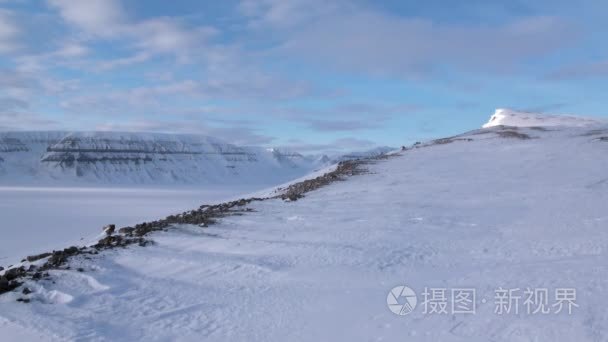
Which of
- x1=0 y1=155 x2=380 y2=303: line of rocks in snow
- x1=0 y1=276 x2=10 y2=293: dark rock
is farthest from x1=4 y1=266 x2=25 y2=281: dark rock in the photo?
x1=0 y1=276 x2=10 y2=293: dark rock

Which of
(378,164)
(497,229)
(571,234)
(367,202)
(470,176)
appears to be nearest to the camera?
(571,234)

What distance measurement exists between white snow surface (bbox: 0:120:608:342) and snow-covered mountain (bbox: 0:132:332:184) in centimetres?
10346

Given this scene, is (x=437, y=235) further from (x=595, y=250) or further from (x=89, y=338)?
(x=89, y=338)

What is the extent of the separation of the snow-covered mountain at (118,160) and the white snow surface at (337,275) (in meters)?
103

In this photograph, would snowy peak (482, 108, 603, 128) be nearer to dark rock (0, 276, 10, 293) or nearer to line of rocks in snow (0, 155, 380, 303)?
line of rocks in snow (0, 155, 380, 303)

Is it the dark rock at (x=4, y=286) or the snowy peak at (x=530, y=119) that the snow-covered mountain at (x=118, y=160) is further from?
the dark rock at (x=4, y=286)

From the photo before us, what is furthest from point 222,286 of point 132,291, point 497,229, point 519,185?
point 519,185

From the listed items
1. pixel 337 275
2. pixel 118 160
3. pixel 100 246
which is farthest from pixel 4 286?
pixel 118 160

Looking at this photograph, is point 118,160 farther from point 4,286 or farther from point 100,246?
point 4,286

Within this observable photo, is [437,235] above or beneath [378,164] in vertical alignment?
beneath

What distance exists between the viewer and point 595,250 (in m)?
7.93

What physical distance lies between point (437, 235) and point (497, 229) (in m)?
1.41

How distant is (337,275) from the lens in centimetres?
711

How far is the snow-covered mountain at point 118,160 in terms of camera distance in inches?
4422
